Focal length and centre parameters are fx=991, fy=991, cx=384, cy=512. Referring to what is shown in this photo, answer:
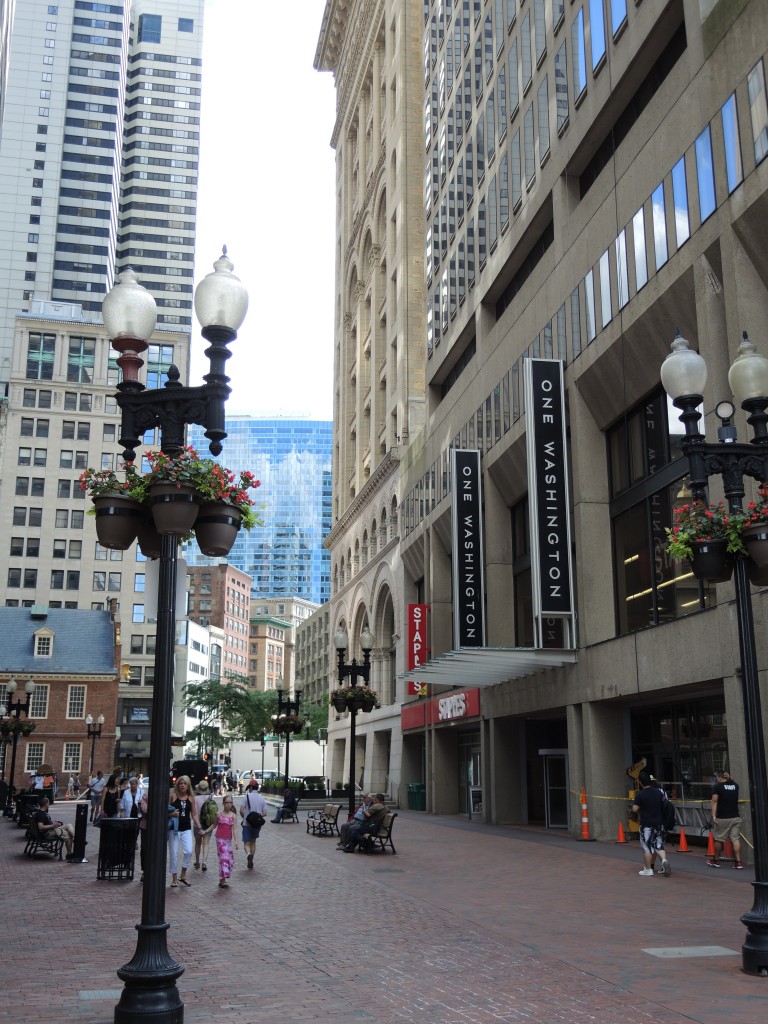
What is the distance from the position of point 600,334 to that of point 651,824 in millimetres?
13514

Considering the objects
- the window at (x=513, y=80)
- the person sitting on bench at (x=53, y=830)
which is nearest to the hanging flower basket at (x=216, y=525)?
the person sitting on bench at (x=53, y=830)

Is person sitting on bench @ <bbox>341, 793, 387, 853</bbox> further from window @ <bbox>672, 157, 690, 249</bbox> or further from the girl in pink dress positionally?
window @ <bbox>672, 157, 690, 249</bbox>

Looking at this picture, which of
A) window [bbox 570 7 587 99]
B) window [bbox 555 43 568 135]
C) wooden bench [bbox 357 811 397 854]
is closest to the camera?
wooden bench [bbox 357 811 397 854]

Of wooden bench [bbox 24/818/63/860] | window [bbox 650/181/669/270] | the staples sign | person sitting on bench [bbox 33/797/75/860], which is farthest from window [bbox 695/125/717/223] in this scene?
the staples sign

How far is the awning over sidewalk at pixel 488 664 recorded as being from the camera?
27484mm

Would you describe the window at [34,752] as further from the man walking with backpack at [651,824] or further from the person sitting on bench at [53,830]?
the man walking with backpack at [651,824]

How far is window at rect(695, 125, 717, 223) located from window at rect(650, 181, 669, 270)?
1.54m

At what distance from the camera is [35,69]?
140 metres

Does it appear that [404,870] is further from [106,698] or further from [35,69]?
[35,69]

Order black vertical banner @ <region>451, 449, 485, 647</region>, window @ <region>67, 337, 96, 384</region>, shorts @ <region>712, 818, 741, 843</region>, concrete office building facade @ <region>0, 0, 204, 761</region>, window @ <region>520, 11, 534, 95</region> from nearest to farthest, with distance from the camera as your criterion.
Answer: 1. shorts @ <region>712, 818, 741, 843</region>
2. window @ <region>520, 11, 534, 95</region>
3. black vertical banner @ <region>451, 449, 485, 647</region>
4. concrete office building facade @ <region>0, 0, 204, 761</region>
5. window @ <region>67, 337, 96, 384</region>

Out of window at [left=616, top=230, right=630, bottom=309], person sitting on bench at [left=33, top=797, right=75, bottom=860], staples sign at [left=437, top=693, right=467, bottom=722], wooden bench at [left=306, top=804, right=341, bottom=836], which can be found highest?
window at [left=616, top=230, right=630, bottom=309]

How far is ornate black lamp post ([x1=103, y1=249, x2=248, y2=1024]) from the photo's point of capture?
25.4 feet

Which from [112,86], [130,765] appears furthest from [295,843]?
[112,86]

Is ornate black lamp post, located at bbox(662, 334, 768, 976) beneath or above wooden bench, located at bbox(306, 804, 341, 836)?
above
